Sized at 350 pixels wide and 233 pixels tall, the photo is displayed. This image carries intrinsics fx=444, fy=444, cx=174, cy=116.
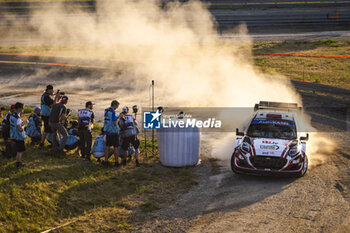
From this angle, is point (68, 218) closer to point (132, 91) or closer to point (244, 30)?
point (132, 91)

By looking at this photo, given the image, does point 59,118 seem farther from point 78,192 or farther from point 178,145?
point 178,145

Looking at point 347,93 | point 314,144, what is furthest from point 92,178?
point 347,93

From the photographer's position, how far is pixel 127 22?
1382 inches

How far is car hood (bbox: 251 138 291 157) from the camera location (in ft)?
34.7

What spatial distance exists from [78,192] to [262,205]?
3.97 meters

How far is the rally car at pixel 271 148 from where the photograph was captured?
1050cm

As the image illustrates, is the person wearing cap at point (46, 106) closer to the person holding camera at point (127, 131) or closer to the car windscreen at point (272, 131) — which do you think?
the person holding camera at point (127, 131)

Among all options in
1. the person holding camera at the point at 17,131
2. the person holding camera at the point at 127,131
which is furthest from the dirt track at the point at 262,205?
the person holding camera at the point at 17,131

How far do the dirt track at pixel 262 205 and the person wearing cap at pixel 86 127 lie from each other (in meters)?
3.02

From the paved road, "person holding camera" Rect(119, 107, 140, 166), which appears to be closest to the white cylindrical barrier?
"person holding camera" Rect(119, 107, 140, 166)

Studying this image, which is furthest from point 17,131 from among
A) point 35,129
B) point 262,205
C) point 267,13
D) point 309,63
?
point 267,13

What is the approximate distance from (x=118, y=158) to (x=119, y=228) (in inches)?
161

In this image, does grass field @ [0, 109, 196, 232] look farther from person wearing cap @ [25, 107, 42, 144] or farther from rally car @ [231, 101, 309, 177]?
rally car @ [231, 101, 309, 177]

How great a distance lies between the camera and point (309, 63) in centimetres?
2802
